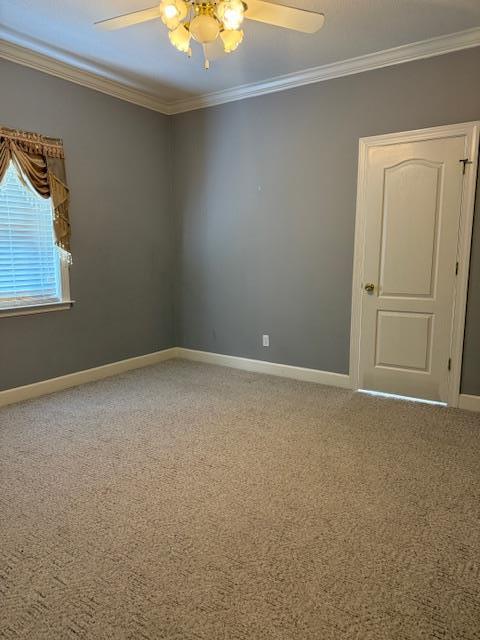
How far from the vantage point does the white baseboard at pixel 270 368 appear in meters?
4.05

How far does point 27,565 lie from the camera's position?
1.73 m

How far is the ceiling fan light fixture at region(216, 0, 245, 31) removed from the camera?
2.06m

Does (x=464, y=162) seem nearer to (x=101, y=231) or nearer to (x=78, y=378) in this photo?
(x=101, y=231)

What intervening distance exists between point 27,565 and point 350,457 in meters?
1.80

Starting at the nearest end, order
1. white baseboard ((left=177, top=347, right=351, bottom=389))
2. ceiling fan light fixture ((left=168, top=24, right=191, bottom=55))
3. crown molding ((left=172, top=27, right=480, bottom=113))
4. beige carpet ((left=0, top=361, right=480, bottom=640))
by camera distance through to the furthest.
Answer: beige carpet ((left=0, top=361, right=480, bottom=640)) < ceiling fan light fixture ((left=168, top=24, right=191, bottom=55)) < crown molding ((left=172, top=27, right=480, bottom=113)) < white baseboard ((left=177, top=347, right=351, bottom=389))

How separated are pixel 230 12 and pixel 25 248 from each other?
2.48m

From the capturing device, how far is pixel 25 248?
11.8ft

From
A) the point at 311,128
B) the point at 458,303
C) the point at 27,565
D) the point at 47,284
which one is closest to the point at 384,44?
the point at 311,128

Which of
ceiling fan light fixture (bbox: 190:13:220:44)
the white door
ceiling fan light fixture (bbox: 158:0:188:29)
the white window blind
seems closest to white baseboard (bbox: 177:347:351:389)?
the white door

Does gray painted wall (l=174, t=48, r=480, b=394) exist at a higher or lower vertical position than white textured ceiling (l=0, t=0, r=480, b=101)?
lower

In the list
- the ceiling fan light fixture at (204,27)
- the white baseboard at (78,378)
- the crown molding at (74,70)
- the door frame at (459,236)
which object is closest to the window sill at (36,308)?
the white baseboard at (78,378)

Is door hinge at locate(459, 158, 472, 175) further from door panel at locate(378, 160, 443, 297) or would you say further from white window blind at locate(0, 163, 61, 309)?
white window blind at locate(0, 163, 61, 309)

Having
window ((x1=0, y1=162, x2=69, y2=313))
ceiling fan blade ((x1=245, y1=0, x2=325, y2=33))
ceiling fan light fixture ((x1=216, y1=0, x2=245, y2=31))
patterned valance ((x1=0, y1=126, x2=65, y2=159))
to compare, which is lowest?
→ window ((x1=0, y1=162, x2=69, y2=313))

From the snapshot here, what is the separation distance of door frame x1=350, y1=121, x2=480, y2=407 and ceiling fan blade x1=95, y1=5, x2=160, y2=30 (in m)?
2.06
